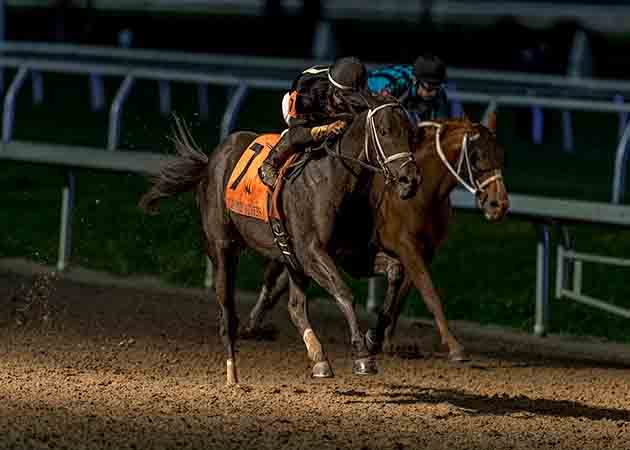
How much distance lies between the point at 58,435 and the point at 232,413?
2.98ft

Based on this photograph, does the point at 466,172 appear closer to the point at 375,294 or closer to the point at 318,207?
the point at 318,207

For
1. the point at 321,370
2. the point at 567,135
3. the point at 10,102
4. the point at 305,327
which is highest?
the point at 567,135

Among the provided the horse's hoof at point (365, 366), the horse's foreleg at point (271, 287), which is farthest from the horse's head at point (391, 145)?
the horse's foreleg at point (271, 287)

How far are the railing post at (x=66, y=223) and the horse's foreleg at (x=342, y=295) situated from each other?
4439 mm

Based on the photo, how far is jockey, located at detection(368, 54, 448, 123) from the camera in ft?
29.6

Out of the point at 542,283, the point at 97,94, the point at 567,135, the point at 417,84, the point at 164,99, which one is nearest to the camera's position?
the point at 417,84

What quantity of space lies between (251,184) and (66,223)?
3.90 m

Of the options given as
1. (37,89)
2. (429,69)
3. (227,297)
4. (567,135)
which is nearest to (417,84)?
(429,69)

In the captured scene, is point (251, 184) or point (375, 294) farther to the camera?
point (375, 294)

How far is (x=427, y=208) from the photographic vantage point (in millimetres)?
8750

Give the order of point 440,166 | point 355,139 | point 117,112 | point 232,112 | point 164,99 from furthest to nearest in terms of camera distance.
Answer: point 164,99 → point 117,112 → point 232,112 → point 440,166 → point 355,139

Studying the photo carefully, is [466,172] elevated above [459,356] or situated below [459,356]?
above

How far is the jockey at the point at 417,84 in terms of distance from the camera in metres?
9.02

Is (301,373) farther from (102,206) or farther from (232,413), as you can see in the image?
(102,206)
